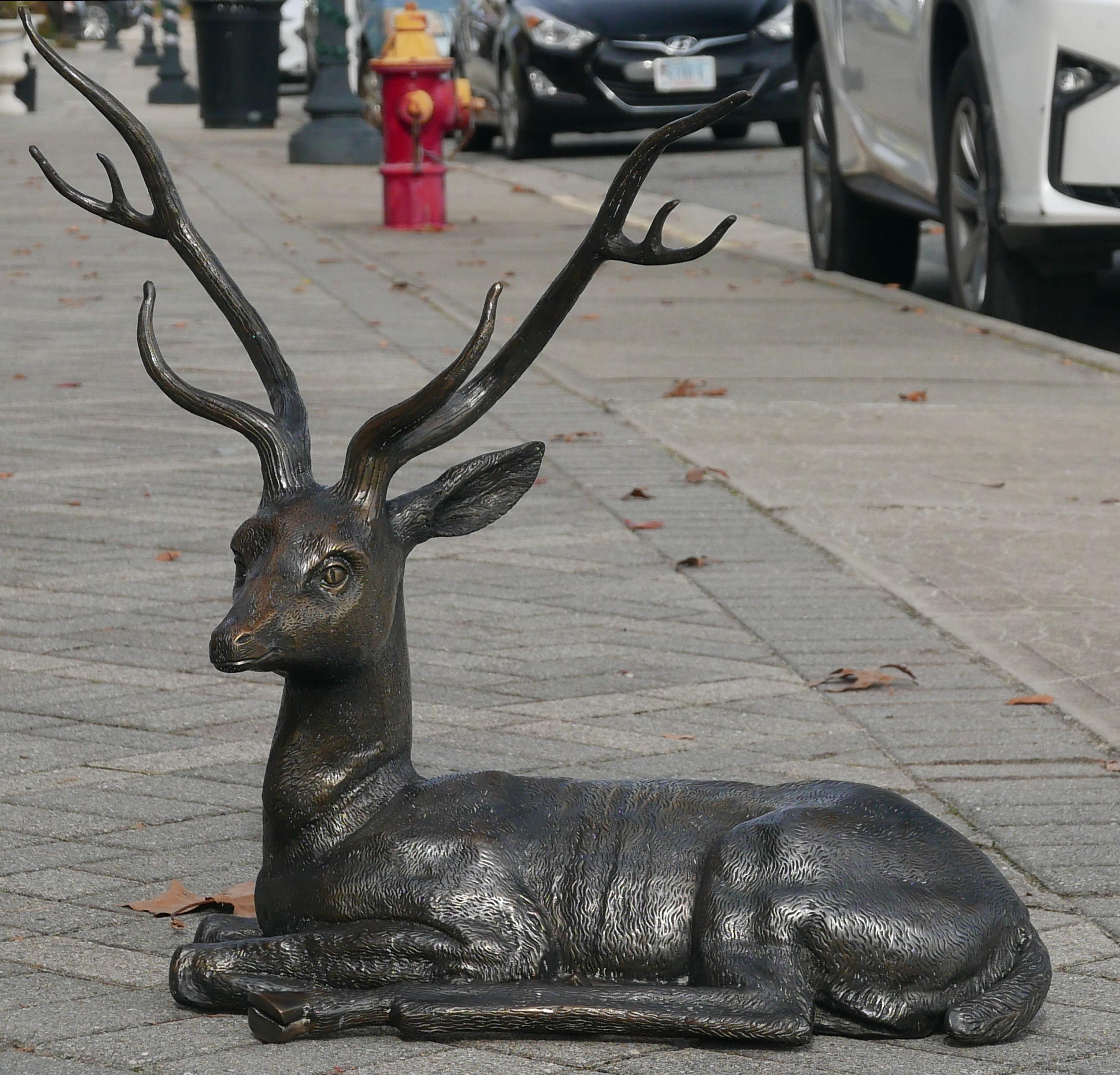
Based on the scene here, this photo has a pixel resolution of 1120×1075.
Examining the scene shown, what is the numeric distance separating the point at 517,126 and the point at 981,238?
10.8 m

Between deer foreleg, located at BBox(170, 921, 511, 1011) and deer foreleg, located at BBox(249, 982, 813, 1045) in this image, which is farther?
deer foreleg, located at BBox(170, 921, 511, 1011)

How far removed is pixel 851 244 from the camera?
478 inches

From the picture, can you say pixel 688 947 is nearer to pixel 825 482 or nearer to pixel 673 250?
pixel 673 250

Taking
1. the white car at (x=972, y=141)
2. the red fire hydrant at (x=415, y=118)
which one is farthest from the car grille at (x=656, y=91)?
the white car at (x=972, y=141)

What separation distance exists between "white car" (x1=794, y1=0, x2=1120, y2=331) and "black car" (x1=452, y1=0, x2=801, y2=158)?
6013 millimetres

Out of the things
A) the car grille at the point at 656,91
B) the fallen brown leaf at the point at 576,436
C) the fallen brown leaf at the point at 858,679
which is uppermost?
the fallen brown leaf at the point at 858,679

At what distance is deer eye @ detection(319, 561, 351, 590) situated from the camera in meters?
2.93

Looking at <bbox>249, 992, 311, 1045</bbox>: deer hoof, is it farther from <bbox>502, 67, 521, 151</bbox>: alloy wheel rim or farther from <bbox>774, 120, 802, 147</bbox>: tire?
<bbox>774, 120, 802, 147</bbox>: tire

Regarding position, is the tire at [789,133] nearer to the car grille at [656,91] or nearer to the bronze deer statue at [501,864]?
the car grille at [656,91]

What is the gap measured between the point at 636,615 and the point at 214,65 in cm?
2120

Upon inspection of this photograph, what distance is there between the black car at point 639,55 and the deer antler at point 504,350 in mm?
15782

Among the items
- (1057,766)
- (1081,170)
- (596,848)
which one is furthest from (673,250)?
(1081,170)

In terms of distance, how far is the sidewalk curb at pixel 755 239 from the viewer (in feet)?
31.1

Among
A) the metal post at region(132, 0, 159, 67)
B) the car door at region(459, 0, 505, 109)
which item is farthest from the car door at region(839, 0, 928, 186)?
the metal post at region(132, 0, 159, 67)
